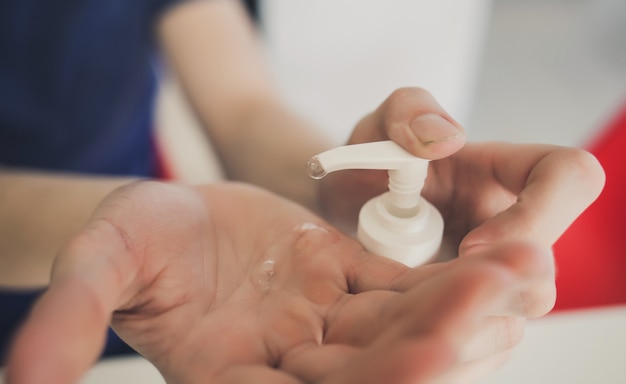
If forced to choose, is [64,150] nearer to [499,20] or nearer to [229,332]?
[229,332]

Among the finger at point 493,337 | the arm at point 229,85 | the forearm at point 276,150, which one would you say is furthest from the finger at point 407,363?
the arm at point 229,85

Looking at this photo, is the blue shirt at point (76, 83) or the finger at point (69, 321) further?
the blue shirt at point (76, 83)

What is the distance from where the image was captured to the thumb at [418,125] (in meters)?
0.38

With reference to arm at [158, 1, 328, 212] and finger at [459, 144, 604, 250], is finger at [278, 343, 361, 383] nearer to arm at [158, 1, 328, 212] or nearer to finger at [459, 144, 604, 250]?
finger at [459, 144, 604, 250]

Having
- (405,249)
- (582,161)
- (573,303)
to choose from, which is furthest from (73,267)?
(573,303)

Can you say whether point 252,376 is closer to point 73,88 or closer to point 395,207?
point 395,207

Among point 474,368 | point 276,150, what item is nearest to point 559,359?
point 474,368

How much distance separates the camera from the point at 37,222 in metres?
0.63

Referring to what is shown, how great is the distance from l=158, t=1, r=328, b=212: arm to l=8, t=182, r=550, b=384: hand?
11.9 inches

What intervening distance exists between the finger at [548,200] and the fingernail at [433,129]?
6cm

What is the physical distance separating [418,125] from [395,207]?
6 cm

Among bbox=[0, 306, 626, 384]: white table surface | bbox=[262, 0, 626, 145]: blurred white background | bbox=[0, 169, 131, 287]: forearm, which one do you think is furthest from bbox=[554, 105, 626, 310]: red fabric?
bbox=[0, 169, 131, 287]: forearm

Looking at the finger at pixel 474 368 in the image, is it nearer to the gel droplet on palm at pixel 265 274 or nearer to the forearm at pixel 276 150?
the gel droplet on palm at pixel 265 274

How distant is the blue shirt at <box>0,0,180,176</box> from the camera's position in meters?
0.72
